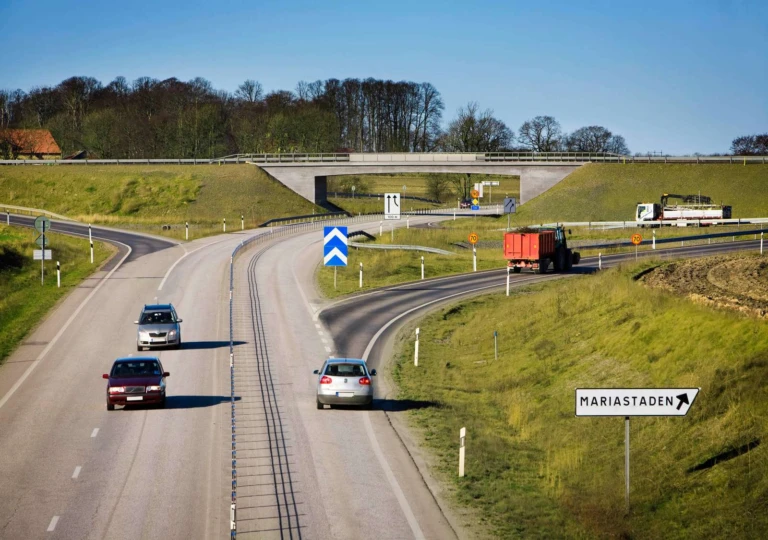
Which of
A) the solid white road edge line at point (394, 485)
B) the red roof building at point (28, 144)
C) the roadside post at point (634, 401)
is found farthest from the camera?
the red roof building at point (28, 144)

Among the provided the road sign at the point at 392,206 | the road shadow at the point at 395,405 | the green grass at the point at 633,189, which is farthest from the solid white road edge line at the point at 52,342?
the green grass at the point at 633,189

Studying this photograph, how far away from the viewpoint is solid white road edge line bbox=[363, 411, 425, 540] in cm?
1620

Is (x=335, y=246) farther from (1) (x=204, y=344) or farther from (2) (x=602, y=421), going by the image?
(2) (x=602, y=421)

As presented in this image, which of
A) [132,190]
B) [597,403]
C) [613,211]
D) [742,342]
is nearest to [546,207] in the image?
[613,211]

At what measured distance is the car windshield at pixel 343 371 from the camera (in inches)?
1005

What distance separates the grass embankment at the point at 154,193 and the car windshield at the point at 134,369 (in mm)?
73410

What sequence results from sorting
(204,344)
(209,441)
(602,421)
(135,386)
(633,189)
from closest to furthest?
(209,441) → (602,421) → (135,386) → (204,344) → (633,189)

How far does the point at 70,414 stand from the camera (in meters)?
25.0

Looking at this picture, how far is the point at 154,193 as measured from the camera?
11106 cm

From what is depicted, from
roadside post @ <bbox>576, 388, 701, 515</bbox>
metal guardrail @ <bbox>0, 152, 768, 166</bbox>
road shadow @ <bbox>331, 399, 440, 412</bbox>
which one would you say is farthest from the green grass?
roadside post @ <bbox>576, 388, 701, 515</bbox>

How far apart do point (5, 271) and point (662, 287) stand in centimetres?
4125

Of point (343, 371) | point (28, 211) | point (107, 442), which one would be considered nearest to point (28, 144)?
point (28, 211)

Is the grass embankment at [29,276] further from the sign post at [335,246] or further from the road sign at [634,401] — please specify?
the road sign at [634,401]

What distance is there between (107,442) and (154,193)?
303ft
